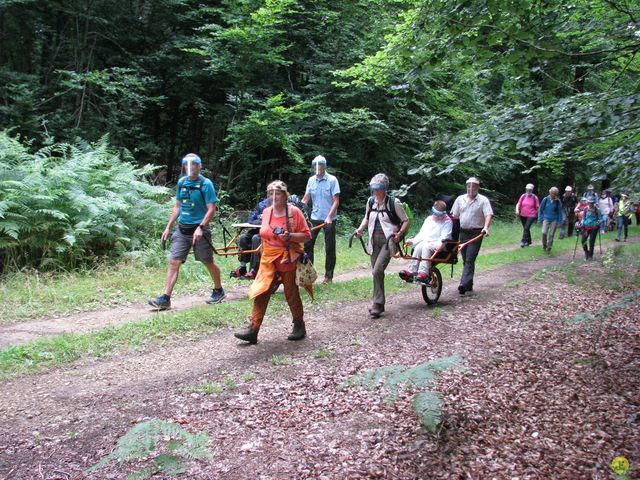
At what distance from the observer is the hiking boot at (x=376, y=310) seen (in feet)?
24.9

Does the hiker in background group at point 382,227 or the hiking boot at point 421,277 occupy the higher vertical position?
the hiker in background group at point 382,227

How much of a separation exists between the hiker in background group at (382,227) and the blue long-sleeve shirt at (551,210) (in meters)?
9.65

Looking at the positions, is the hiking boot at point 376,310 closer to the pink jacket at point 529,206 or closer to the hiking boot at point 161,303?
the hiking boot at point 161,303

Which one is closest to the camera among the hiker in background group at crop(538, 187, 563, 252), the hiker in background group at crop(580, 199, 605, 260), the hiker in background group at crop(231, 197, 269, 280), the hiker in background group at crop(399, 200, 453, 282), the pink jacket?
Result: the hiker in background group at crop(399, 200, 453, 282)

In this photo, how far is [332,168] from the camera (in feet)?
58.2

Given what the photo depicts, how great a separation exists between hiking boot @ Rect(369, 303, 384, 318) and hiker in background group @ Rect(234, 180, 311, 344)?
1880 mm

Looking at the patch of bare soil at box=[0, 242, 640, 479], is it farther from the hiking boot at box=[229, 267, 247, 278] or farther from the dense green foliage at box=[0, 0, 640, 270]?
the dense green foliage at box=[0, 0, 640, 270]

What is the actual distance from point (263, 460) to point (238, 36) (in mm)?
13715

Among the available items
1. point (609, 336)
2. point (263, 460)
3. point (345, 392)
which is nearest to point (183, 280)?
point (345, 392)

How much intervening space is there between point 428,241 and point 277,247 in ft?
10.8

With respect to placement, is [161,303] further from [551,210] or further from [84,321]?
[551,210]

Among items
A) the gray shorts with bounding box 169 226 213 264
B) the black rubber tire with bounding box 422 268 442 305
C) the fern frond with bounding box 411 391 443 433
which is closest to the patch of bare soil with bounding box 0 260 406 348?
the gray shorts with bounding box 169 226 213 264

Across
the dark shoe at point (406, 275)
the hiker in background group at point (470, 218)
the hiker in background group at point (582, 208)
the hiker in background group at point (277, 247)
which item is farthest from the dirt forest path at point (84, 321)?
the hiker in background group at point (582, 208)

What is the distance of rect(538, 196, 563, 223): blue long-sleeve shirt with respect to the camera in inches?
605
